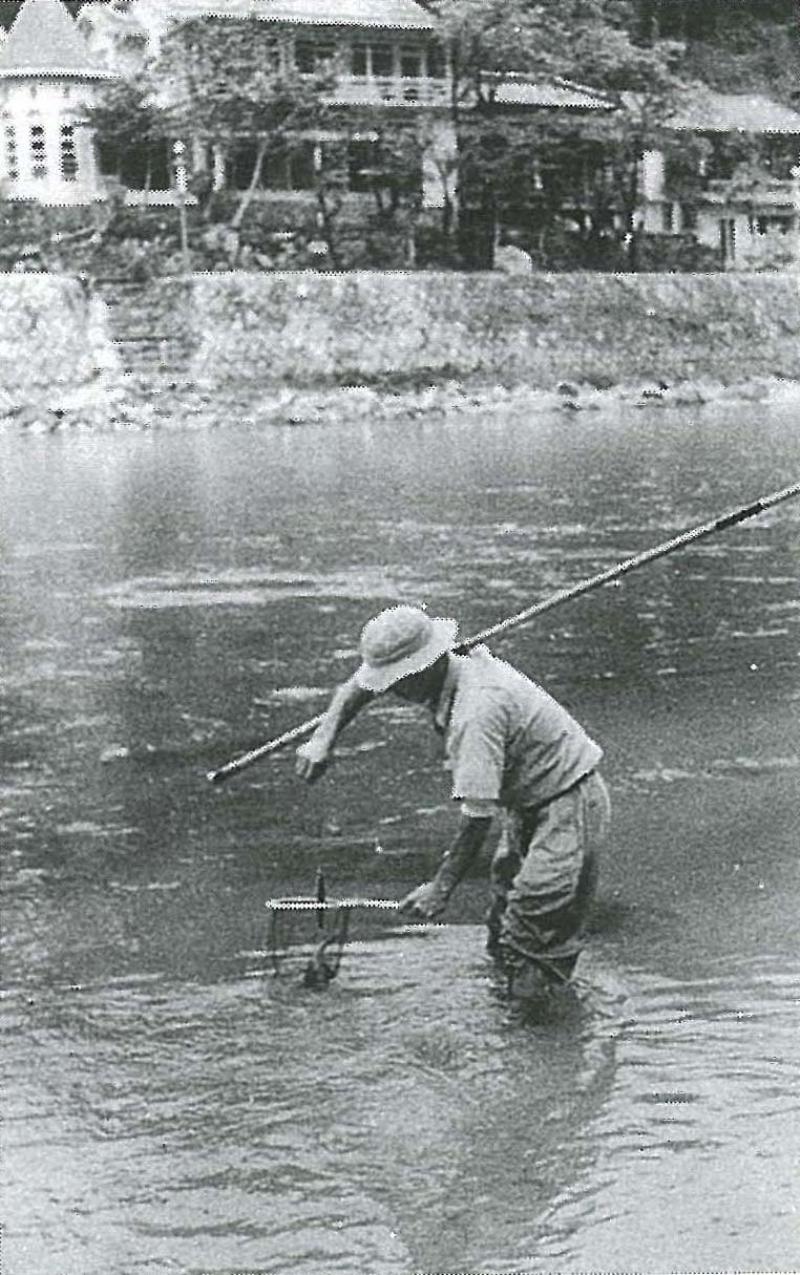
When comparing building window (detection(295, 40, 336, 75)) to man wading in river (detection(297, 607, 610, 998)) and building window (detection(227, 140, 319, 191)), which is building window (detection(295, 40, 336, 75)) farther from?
man wading in river (detection(297, 607, 610, 998))

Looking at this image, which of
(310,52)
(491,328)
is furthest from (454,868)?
(310,52)

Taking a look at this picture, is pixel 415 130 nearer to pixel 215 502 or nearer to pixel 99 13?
pixel 99 13

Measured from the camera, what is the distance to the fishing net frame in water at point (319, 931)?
7.41m

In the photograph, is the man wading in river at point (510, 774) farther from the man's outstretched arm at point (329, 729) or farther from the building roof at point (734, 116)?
the building roof at point (734, 116)

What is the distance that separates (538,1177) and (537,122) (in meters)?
54.2

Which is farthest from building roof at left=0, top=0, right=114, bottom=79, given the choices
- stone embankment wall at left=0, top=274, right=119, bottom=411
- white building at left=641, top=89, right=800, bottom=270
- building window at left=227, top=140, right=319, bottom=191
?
white building at left=641, top=89, right=800, bottom=270

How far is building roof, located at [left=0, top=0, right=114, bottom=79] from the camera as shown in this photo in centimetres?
5544

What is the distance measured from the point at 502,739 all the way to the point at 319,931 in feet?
6.09

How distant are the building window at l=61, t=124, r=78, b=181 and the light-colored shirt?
5297 cm

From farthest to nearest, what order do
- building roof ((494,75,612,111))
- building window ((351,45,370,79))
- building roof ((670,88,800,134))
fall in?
building roof ((670,88,800,134))
building window ((351,45,370,79))
building roof ((494,75,612,111))

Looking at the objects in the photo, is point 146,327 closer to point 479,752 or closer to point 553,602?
point 553,602

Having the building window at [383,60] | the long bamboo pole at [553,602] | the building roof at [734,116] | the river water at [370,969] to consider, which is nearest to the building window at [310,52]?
the building window at [383,60]

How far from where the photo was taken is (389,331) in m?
53.6

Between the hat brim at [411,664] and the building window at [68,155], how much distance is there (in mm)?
52958
